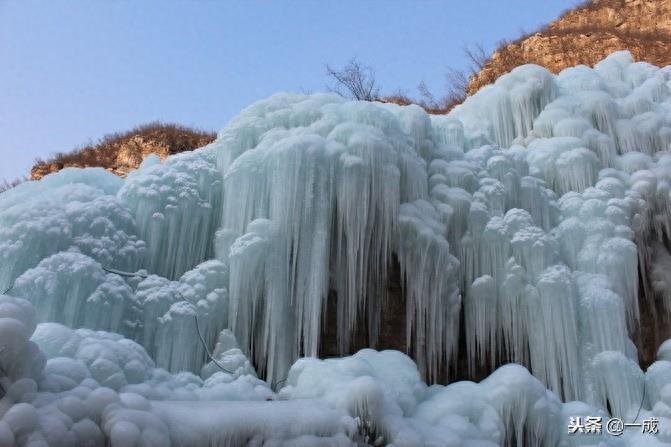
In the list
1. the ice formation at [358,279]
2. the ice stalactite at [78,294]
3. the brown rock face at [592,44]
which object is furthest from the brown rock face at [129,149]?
the ice stalactite at [78,294]

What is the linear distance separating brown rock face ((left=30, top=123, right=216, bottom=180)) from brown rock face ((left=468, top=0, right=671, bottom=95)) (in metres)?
7.49

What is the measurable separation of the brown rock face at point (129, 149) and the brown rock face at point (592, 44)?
24.6 ft

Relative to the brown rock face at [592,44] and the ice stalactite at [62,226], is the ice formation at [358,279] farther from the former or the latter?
the brown rock face at [592,44]

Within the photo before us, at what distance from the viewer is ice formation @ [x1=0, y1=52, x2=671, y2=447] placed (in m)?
4.19

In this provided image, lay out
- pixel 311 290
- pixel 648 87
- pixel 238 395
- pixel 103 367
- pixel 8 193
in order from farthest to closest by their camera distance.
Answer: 1. pixel 648 87
2. pixel 8 193
3. pixel 311 290
4. pixel 238 395
5. pixel 103 367

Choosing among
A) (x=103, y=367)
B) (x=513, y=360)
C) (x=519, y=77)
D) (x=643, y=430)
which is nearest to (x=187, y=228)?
(x=103, y=367)

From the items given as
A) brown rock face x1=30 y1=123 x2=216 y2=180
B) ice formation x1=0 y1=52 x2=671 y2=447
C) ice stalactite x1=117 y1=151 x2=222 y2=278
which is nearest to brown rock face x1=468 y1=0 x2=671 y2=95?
ice formation x1=0 y1=52 x2=671 y2=447

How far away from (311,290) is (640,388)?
3.20 meters

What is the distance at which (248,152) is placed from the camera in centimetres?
555

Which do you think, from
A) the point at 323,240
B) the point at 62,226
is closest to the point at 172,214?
the point at 62,226

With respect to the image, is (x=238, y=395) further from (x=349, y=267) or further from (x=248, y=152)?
(x=248, y=152)

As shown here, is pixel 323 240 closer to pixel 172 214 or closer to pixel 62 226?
pixel 172 214

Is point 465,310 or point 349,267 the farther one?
point 465,310

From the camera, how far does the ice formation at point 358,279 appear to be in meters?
4.19
